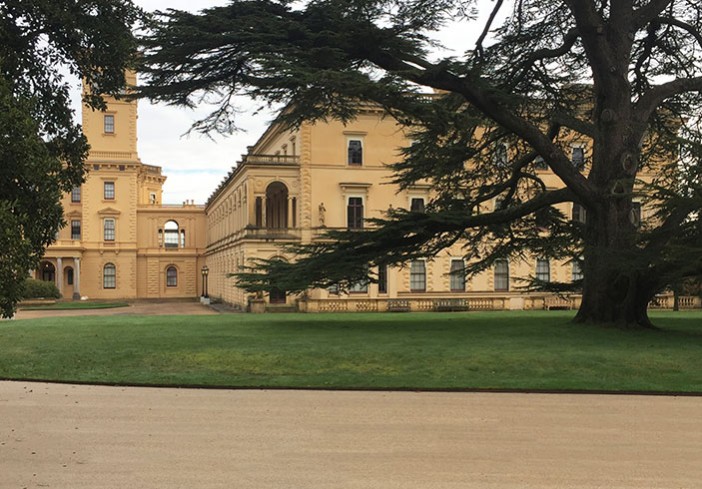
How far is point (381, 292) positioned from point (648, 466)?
35.4 metres

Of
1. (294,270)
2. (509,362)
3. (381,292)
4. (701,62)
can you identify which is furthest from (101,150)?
(509,362)

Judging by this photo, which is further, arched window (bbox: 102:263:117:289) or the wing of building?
arched window (bbox: 102:263:117:289)

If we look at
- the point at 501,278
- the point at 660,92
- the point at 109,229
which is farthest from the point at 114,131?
the point at 660,92

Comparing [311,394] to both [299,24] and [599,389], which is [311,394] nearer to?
[599,389]

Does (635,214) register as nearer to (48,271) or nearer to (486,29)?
(486,29)

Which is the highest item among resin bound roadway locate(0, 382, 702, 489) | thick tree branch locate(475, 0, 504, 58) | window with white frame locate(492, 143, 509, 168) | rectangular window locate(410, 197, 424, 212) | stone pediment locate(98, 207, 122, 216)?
thick tree branch locate(475, 0, 504, 58)

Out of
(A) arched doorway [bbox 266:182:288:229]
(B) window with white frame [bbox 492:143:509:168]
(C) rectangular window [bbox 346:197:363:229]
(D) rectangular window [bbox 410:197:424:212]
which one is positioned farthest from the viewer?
(A) arched doorway [bbox 266:182:288:229]

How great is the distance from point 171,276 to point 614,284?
164 ft

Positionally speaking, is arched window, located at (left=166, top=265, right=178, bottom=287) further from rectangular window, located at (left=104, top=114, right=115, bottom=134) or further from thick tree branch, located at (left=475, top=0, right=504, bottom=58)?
thick tree branch, located at (left=475, top=0, right=504, bottom=58)

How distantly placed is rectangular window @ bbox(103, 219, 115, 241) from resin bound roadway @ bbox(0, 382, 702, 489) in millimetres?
50721

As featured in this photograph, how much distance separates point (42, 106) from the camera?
7742 millimetres

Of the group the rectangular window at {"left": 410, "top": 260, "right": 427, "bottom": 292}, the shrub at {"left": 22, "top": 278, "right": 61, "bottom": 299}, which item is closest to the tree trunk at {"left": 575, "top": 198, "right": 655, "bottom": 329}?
the rectangular window at {"left": 410, "top": 260, "right": 427, "bottom": 292}

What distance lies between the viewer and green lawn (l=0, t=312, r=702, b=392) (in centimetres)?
1031

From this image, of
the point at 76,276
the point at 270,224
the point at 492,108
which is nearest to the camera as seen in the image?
the point at 492,108
